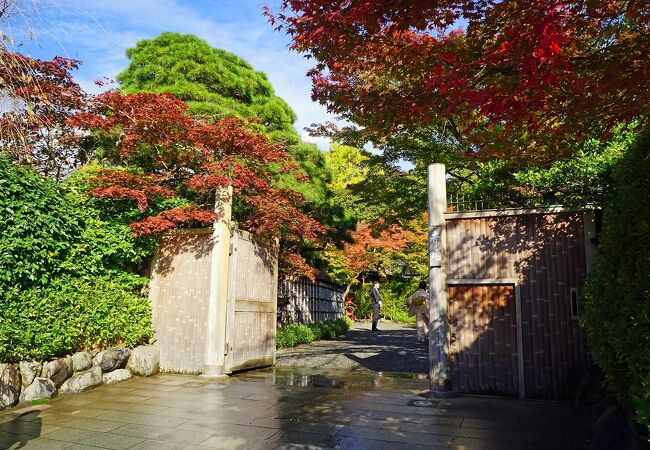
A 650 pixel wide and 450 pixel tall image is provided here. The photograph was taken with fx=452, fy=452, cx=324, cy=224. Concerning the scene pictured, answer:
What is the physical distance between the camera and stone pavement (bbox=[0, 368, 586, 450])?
15.1 feet

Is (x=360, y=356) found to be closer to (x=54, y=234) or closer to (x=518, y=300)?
(x=518, y=300)

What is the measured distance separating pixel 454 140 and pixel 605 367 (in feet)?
26.4

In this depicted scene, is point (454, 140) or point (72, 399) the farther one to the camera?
point (454, 140)

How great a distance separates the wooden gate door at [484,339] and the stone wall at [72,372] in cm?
544

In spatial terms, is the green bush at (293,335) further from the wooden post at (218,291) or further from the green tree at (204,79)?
the green tree at (204,79)

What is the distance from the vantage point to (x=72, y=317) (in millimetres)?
6863

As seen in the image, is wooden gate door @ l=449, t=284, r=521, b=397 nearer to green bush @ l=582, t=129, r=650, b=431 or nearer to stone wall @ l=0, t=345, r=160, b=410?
green bush @ l=582, t=129, r=650, b=431

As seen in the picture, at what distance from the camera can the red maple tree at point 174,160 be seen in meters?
8.02

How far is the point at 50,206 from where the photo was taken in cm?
675

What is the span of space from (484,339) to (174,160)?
6804 mm

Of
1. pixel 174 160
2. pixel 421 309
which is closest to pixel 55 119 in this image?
pixel 174 160

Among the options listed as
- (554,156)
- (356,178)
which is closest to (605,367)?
(554,156)

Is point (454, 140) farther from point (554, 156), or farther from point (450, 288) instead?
point (450, 288)

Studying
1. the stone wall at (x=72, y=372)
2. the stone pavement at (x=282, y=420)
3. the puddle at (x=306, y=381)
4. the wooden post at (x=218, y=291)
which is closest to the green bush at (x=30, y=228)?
the stone wall at (x=72, y=372)
